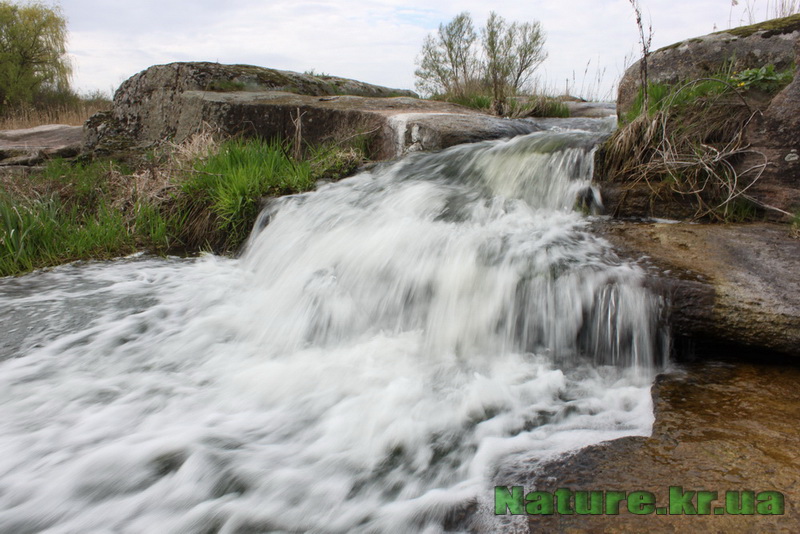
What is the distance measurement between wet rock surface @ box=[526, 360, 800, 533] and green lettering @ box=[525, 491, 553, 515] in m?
0.02

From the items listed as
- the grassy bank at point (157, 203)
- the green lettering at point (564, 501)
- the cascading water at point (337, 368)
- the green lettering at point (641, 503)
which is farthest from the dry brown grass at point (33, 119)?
the green lettering at point (641, 503)

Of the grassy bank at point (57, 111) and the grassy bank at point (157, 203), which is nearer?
the grassy bank at point (157, 203)

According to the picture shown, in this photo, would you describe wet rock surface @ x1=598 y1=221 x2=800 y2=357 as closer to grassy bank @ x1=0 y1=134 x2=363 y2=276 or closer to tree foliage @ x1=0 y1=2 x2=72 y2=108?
grassy bank @ x1=0 y1=134 x2=363 y2=276

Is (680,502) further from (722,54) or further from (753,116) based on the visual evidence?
(722,54)

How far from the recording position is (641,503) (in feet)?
3.99

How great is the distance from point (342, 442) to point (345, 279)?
1.22 metres

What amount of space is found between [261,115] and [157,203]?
1.56 meters

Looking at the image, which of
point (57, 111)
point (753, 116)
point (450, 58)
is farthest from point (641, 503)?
point (57, 111)

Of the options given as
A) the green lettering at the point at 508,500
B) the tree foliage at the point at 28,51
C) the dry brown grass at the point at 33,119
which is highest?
the tree foliage at the point at 28,51

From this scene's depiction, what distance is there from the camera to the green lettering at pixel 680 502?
46.3 inches

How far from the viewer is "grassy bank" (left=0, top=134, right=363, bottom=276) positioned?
333 cm

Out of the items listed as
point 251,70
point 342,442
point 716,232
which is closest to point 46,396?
point 342,442

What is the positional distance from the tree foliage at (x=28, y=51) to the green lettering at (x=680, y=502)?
785 inches

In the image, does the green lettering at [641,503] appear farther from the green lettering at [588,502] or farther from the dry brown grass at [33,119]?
the dry brown grass at [33,119]
